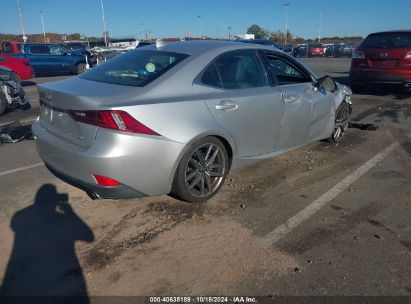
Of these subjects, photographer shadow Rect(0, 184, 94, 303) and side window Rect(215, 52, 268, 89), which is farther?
side window Rect(215, 52, 268, 89)

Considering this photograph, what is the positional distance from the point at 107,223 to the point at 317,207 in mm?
2116

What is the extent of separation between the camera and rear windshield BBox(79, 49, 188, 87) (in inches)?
149

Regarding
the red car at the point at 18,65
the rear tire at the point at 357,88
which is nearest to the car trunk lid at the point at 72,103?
the rear tire at the point at 357,88

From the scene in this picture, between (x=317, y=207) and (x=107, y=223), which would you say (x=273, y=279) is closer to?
(x=317, y=207)

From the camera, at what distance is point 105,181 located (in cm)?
332

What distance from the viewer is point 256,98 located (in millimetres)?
4277

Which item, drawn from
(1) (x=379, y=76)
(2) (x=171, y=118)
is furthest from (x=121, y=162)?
(1) (x=379, y=76)

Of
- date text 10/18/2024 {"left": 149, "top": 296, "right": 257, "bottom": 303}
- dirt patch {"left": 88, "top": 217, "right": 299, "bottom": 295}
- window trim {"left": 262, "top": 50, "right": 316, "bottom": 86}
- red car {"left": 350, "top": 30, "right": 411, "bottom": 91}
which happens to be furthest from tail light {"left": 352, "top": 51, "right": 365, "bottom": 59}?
date text 10/18/2024 {"left": 149, "top": 296, "right": 257, "bottom": 303}

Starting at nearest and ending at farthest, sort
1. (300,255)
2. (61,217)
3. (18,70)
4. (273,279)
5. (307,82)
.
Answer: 1. (273,279)
2. (300,255)
3. (61,217)
4. (307,82)
5. (18,70)

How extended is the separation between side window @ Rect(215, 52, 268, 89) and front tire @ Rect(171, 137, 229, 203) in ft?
2.27

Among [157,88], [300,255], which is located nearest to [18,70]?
[157,88]

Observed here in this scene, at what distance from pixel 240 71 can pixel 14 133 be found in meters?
4.50

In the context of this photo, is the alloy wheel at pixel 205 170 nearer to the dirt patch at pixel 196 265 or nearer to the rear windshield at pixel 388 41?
the dirt patch at pixel 196 265

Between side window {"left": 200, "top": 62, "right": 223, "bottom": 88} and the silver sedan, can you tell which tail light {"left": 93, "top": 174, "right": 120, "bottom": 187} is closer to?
the silver sedan
